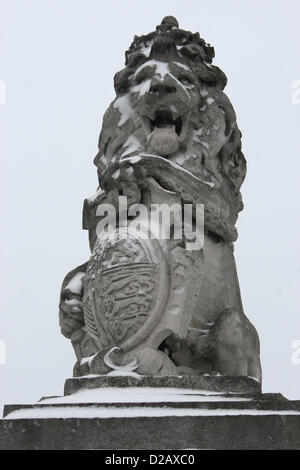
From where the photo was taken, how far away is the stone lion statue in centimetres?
421

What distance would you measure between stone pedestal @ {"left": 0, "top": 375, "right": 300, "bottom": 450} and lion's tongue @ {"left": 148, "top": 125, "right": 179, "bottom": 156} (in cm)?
179

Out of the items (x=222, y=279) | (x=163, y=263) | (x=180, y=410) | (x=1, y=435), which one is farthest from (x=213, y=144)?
(x=1, y=435)

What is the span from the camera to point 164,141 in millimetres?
5062

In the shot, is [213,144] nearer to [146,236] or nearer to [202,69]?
[202,69]

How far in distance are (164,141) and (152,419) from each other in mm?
2231

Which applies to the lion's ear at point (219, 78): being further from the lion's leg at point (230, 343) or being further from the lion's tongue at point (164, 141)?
the lion's leg at point (230, 343)

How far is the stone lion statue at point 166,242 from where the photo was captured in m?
4.21

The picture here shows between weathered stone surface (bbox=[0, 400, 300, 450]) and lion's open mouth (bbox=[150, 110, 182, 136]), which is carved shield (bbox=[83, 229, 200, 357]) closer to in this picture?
weathered stone surface (bbox=[0, 400, 300, 450])

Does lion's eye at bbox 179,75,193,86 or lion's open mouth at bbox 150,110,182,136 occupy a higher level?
lion's eye at bbox 179,75,193,86

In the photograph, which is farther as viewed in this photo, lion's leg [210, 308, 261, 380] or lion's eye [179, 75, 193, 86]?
lion's eye [179, 75, 193, 86]

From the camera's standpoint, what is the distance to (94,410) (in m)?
3.62

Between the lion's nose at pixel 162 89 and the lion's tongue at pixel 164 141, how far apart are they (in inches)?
9.8

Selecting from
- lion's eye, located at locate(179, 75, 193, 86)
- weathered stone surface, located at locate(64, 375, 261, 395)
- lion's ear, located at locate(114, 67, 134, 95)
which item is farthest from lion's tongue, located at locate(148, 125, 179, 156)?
weathered stone surface, located at locate(64, 375, 261, 395)

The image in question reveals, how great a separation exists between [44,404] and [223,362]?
50.1 inches
